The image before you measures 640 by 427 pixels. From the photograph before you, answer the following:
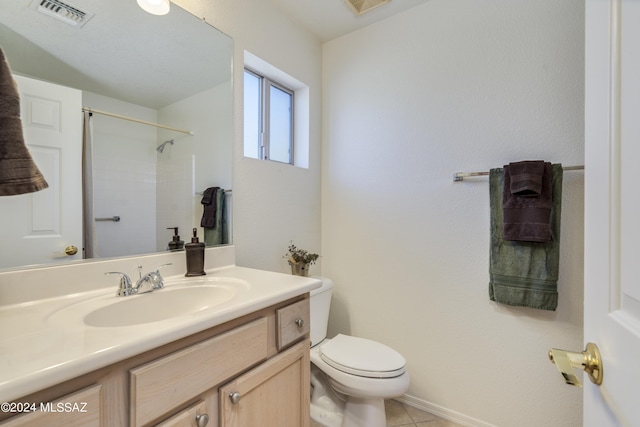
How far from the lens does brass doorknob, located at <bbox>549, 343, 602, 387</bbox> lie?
45 cm

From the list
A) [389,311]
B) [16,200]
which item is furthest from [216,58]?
[389,311]

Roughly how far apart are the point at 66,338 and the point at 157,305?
1.24ft

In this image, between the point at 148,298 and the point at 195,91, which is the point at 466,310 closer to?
the point at 148,298

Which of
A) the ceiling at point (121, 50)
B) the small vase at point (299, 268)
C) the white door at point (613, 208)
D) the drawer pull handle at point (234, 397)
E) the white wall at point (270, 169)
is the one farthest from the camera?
the small vase at point (299, 268)

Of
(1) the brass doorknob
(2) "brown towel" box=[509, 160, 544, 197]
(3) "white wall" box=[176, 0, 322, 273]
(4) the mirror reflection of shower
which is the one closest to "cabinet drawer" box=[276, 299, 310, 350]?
(3) "white wall" box=[176, 0, 322, 273]

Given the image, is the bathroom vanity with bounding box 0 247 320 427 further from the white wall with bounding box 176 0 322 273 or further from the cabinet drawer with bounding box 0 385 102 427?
the white wall with bounding box 176 0 322 273

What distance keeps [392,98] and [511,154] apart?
2.45 feet

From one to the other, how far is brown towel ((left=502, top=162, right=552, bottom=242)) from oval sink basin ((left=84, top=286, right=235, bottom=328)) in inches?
50.8

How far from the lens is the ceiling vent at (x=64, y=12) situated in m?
0.84

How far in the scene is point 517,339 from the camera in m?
1.36

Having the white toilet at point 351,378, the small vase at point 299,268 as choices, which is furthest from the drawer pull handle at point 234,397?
the small vase at point 299,268

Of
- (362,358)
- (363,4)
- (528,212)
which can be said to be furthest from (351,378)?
(363,4)

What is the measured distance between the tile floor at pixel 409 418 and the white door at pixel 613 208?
1243 mm

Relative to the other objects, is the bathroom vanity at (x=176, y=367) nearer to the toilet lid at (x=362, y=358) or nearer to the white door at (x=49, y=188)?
the white door at (x=49, y=188)
